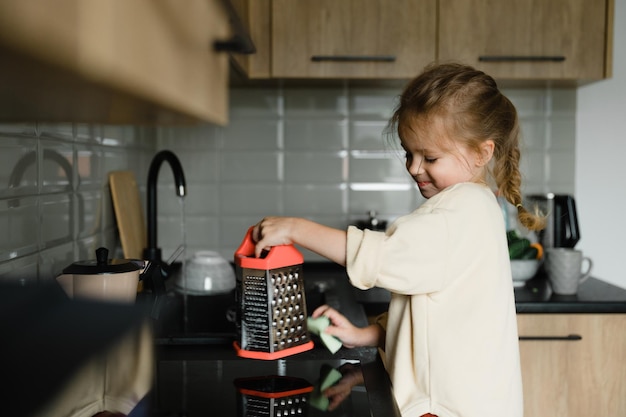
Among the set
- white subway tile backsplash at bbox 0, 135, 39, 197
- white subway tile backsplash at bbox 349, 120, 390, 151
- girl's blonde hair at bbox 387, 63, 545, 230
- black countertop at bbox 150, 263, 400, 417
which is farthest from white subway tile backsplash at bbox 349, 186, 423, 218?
white subway tile backsplash at bbox 0, 135, 39, 197

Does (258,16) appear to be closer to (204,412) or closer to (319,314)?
(319,314)

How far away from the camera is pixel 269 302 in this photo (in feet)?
3.74

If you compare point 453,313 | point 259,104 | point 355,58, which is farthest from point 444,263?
point 259,104

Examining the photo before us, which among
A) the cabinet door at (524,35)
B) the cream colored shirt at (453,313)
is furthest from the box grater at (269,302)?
the cabinet door at (524,35)

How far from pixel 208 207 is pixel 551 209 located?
1.18 meters

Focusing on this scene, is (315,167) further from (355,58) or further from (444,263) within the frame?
(444,263)

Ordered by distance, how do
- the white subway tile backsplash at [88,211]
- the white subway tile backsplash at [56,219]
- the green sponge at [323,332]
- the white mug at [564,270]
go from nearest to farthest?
1. the green sponge at [323,332]
2. the white subway tile backsplash at [56,219]
3. the white subway tile backsplash at [88,211]
4. the white mug at [564,270]

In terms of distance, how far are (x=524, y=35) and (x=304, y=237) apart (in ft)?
4.15

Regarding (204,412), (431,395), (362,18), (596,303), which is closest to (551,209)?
(596,303)

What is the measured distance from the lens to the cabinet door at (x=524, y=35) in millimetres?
2051

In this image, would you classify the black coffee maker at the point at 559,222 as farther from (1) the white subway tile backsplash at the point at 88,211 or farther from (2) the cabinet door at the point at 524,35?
(1) the white subway tile backsplash at the point at 88,211

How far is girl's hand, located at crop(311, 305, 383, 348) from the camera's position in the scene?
125cm

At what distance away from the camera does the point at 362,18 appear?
205 cm

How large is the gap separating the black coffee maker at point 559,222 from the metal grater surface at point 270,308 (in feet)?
4.12
